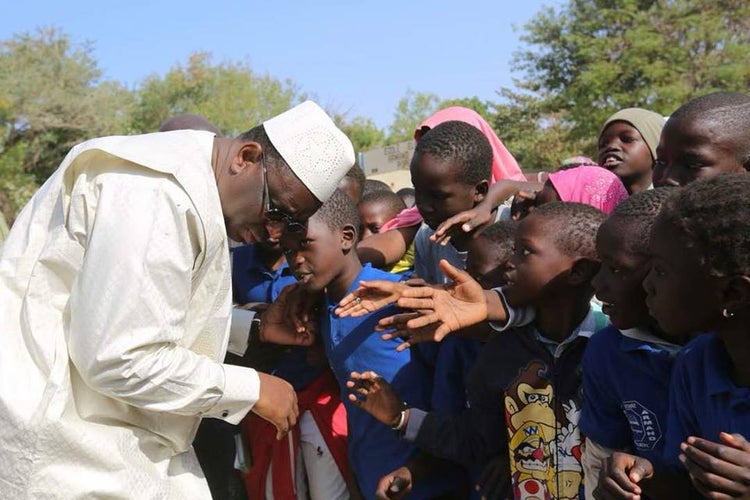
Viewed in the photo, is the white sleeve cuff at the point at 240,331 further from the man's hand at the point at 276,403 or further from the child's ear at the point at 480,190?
the child's ear at the point at 480,190

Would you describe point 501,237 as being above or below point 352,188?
above

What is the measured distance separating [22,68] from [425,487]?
32564 millimetres

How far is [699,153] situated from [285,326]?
1648 millimetres

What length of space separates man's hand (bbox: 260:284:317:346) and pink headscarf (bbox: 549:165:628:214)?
3.67 feet

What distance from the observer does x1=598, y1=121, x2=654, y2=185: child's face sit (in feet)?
12.7

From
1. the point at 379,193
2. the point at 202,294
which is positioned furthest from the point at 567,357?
the point at 379,193

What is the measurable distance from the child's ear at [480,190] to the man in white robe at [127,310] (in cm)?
131

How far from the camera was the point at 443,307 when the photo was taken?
260cm

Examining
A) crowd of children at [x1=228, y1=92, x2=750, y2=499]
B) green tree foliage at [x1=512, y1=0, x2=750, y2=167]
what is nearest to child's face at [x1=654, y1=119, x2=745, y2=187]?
crowd of children at [x1=228, y1=92, x2=750, y2=499]

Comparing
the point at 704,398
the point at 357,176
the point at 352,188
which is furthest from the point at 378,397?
the point at 357,176

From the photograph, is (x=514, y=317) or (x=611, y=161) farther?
(x=611, y=161)

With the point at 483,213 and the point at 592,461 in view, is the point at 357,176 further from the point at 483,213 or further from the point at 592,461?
the point at 592,461

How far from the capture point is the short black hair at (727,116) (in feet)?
9.25

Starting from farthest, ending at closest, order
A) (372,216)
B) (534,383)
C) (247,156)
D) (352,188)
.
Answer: (372,216)
(352,188)
(534,383)
(247,156)
